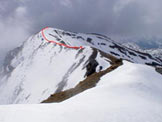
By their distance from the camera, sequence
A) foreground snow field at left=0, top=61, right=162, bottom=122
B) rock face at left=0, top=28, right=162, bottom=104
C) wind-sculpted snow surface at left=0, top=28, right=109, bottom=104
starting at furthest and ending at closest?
wind-sculpted snow surface at left=0, top=28, right=109, bottom=104, rock face at left=0, top=28, right=162, bottom=104, foreground snow field at left=0, top=61, right=162, bottom=122

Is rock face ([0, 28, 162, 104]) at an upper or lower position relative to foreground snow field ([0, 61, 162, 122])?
upper

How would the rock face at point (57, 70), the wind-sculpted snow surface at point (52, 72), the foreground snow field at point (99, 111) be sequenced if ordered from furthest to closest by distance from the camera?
the wind-sculpted snow surface at point (52, 72)
the rock face at point (57, 70)
the foreground snow field at point (99, 111)

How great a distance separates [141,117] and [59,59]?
317ft

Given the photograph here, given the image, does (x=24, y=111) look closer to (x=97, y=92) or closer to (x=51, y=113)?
(x=51, y=113)

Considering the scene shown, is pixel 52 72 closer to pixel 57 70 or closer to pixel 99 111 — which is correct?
pixel 57 70

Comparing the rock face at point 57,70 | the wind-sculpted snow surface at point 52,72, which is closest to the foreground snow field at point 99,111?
the rock face at point 57,70

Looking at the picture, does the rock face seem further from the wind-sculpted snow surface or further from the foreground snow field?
the foreground snow field

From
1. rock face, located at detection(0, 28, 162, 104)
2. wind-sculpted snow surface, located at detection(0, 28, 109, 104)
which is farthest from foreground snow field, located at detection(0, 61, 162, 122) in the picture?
wind-sculpted snow surface, located at detection(0, 28, 109, 104)

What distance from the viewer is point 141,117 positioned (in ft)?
40.9

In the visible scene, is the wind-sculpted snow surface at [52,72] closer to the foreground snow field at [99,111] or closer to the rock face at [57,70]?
the rock face at [57,70]

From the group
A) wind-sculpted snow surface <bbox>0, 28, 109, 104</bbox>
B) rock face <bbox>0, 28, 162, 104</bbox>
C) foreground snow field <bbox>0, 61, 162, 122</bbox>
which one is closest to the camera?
foreground snow field <bbox>0, 61, 162, 122</bbox>

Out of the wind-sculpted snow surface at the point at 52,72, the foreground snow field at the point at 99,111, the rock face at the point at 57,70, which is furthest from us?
the wind-sculpted snow surface at the point at 52,72

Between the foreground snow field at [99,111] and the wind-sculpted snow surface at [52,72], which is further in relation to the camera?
the wind-sculpted snow surface at [52,72]

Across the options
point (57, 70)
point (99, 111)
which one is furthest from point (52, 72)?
point (99, 111)
